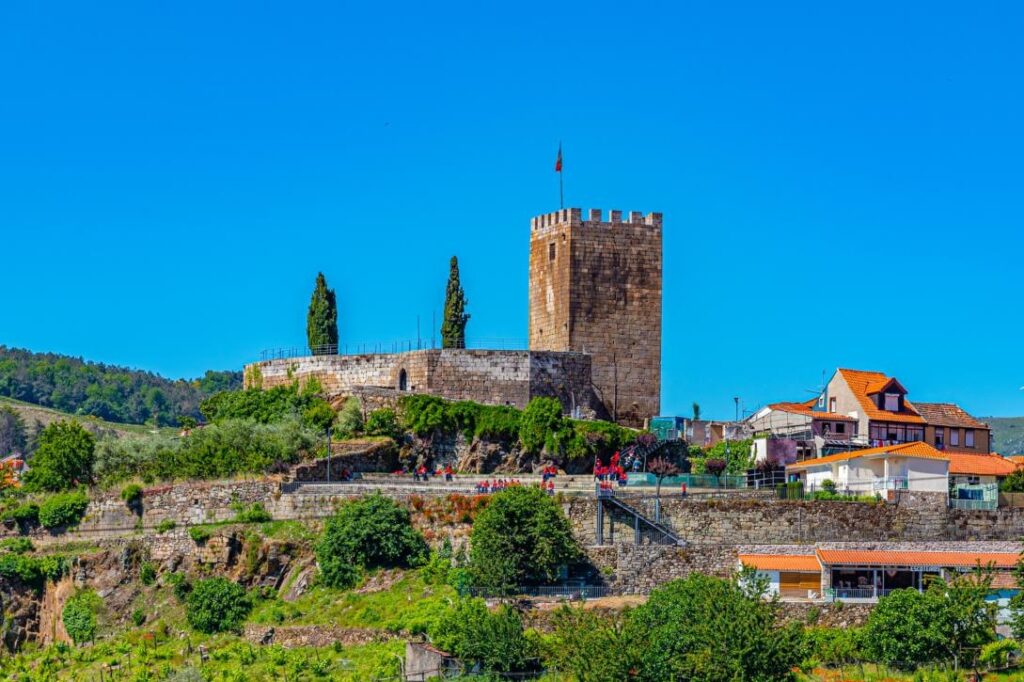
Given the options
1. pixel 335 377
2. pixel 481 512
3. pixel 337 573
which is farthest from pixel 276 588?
pixel 335 377

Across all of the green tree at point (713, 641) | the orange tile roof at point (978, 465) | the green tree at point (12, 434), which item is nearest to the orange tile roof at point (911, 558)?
the green tree at point (713, 641)

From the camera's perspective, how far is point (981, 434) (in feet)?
261

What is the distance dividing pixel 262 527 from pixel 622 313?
20073 millimetres

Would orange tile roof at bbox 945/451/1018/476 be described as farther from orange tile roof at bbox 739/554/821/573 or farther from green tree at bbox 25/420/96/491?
green tree at bbox 25/420/96/491

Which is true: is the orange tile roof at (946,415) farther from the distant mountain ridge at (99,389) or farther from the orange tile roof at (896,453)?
the distant mountain ridge at (99,389)

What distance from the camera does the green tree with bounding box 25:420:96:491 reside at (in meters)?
68.3

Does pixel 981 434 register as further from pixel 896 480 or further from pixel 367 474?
pixel 367 474

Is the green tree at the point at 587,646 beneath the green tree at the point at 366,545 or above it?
beneath

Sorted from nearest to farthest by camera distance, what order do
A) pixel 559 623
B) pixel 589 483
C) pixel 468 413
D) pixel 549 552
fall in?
pixel 559 623 → pixel 549 552 → pixel 589 483 → pixel 468 413

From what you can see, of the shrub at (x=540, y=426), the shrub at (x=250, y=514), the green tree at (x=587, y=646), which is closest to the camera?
the green tree at (x=587, y=646)

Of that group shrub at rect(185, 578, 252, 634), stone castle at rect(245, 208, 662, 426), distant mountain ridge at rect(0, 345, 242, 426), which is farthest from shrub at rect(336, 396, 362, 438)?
distant mountain ridge at rect(0, 345, 242, 426)

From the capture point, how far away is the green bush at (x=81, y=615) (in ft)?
199

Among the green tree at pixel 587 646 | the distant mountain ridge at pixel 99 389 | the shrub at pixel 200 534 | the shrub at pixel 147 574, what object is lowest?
the green tree at pixel 587 646

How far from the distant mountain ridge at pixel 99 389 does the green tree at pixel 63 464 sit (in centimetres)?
8549
